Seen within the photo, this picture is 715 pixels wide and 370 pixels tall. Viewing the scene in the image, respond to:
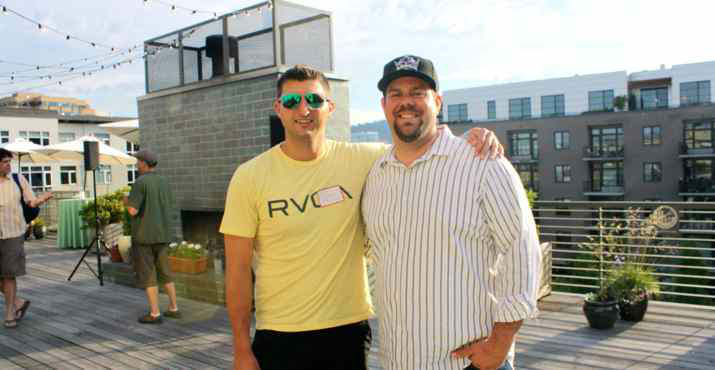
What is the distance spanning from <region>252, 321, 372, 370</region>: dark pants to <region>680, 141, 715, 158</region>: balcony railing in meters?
40.9

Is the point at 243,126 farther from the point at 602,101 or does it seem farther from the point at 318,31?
the point at 602,101

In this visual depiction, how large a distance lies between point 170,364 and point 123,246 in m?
4.07

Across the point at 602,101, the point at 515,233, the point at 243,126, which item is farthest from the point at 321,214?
the point at 602,101

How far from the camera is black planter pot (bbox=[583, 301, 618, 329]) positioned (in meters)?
5.31

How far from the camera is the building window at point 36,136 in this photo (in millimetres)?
42469

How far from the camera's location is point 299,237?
2.25 meters

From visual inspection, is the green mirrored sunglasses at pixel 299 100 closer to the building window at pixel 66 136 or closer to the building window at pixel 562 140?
the building window at pixel 562 140

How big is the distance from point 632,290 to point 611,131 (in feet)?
126

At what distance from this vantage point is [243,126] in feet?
23.3

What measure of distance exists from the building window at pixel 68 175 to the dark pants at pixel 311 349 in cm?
4890

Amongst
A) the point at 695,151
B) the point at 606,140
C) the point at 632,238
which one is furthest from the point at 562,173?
the point at 632,238

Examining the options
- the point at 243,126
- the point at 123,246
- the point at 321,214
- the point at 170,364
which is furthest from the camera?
the point at 123,246

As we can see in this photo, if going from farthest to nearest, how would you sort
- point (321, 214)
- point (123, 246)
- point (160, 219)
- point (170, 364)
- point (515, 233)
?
point (123, 246), point (160, 219), point (170, 364), point (321, 214), point (515, 233)

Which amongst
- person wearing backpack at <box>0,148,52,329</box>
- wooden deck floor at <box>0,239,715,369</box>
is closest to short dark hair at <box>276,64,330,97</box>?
wooden deck floor at <box>0,239,715,369</box>
